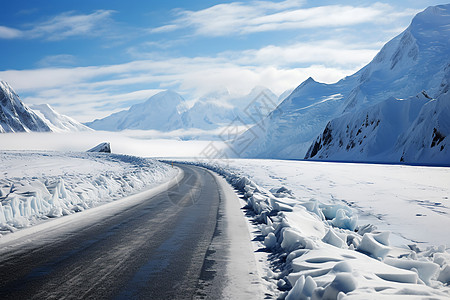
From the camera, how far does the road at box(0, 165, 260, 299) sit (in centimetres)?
379

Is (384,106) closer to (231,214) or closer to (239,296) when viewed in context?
(231,214)

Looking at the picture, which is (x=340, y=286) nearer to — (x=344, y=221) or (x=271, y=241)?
(x=271, y=241)

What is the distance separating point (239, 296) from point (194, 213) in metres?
6.10

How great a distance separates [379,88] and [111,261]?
137m

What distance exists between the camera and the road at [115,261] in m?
3.79

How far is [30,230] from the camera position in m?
7.04

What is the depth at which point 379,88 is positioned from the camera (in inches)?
5025

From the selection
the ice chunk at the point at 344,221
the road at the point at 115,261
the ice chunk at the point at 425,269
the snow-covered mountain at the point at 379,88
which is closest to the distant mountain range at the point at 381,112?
the snow-covered mountain at the point at 379,88

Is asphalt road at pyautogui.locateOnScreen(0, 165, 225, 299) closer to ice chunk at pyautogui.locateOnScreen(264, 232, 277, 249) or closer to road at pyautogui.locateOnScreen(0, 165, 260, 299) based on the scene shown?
road at pyautogui.locateOnScreen(0, 165, 260, 299)

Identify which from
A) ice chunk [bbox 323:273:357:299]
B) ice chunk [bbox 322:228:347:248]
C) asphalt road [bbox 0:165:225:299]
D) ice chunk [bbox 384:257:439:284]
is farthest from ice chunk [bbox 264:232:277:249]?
ice chunk [bbox 323:273:357:299]

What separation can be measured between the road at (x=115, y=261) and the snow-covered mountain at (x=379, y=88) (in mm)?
107634

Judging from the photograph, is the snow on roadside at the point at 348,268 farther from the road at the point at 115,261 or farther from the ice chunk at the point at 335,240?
the road at the point at 115,261

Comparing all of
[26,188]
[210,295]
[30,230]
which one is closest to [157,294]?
[210,295]

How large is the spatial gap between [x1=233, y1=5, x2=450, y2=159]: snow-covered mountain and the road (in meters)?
108
